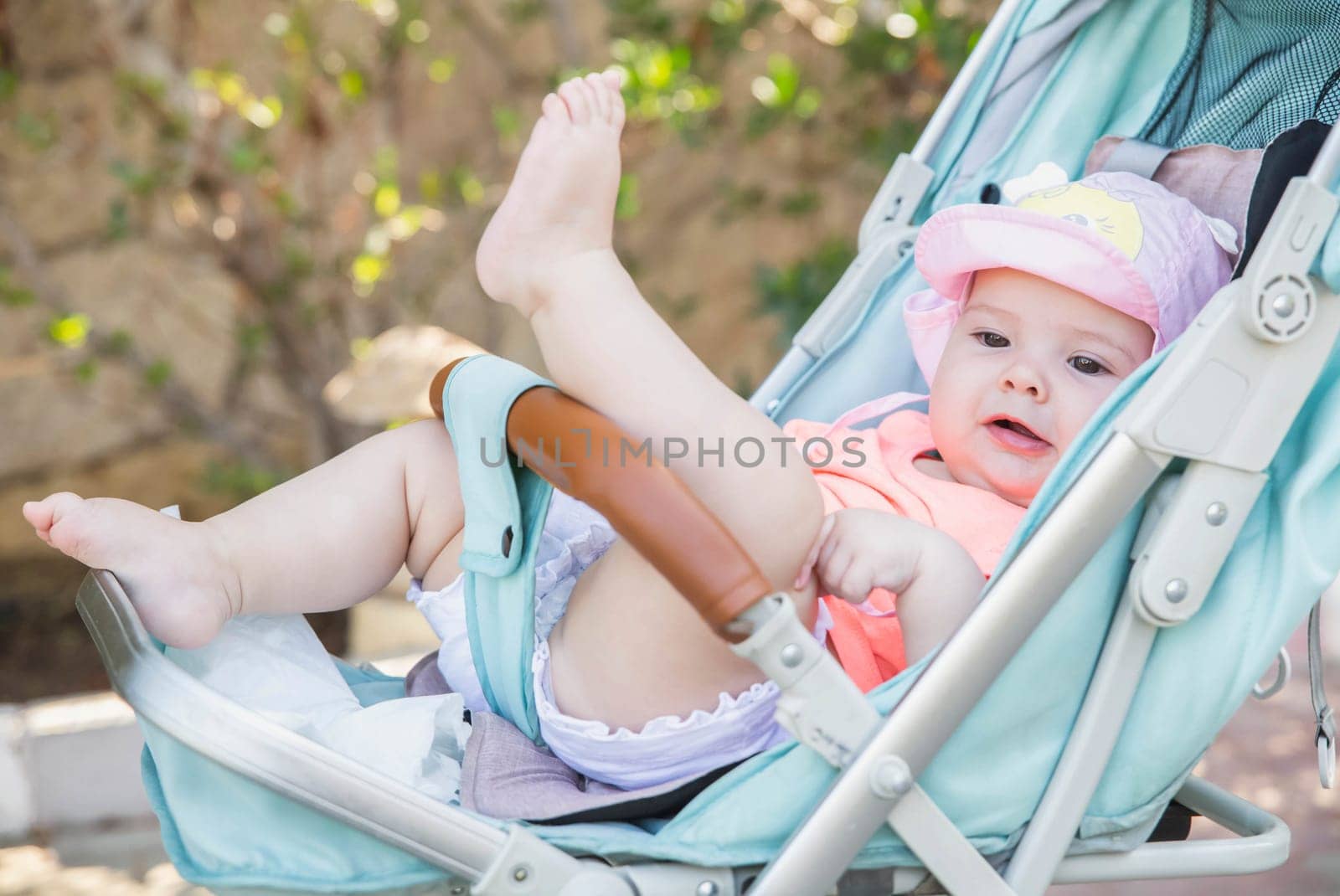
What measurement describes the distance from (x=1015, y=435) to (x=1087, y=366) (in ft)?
0.35

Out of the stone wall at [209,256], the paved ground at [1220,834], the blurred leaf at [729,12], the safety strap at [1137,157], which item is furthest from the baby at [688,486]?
the stone wall at [209,256]

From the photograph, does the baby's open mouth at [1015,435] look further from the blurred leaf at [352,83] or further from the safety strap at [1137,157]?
the blurred leaf at [352,83]

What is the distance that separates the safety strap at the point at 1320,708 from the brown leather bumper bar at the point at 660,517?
597 mm

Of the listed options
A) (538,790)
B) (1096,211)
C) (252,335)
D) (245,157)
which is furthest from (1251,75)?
(252,335)

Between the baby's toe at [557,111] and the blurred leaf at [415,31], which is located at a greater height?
the baby's toe at [557,111]

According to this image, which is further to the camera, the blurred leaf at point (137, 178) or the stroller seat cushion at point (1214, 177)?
the blurred leaf at point (137, 178)

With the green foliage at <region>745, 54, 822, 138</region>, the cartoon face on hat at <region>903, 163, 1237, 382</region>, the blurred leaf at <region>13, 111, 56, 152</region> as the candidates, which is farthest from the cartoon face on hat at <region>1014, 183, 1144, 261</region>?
the blurred leaf at <region>13, 111, 56, 152</region>

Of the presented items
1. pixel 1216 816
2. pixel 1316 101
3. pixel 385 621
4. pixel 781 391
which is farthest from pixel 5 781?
pixel 1316 101

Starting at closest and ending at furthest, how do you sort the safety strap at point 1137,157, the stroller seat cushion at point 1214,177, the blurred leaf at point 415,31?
the stroller seat cushion at point 1214,177, the safety strap at point 1137,157, the blurred leaf at point 415,31

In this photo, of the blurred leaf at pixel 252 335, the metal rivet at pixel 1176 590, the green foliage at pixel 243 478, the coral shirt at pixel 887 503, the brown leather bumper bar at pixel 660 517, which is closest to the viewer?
the brown leather bumper bar at pixel 660 517

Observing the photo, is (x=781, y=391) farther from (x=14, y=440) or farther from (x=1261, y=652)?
(x=14, y=440)

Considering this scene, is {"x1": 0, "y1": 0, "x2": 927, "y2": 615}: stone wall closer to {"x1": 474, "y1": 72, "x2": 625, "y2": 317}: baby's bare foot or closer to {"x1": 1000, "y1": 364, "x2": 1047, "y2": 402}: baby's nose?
{"x1": 1000, "y1": 364, "x2": 1047, "y2": 402}: baby's nose

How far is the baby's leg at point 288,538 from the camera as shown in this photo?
3.43 feet

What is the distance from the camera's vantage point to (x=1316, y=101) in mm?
1402
